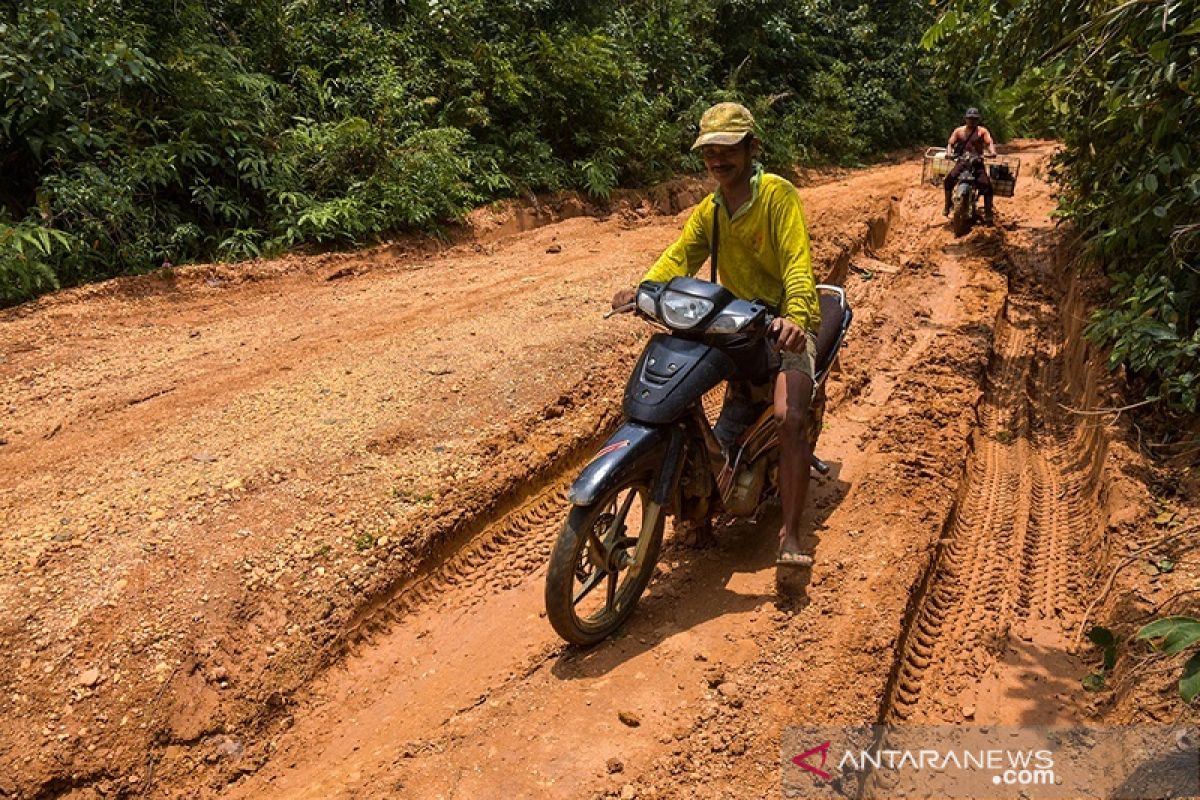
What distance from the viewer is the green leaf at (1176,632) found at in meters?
2.09

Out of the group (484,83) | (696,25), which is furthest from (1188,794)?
(696,25)

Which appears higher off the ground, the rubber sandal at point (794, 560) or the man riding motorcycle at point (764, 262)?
the man riding motorcycle at point (764, 262)

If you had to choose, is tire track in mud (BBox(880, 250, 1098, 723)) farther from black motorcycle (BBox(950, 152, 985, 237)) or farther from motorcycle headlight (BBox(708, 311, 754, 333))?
black motorcycle (BBox(950, 152, 985, 237))

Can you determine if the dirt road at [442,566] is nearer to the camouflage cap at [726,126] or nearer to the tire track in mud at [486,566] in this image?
the tire track in mud at [486,566]

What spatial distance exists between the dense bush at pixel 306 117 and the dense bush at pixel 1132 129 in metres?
5.80

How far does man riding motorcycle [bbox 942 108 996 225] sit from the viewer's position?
1015cm

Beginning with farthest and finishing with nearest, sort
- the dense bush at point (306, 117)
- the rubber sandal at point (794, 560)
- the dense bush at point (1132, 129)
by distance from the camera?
1. the dense bush at point (306, 117)
2. the dense bush at point (1132, 129)
3. the rubber sandal at point (794, 560)

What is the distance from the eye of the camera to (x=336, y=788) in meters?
2.75

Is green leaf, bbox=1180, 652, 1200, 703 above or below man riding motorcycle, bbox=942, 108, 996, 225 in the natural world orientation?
below

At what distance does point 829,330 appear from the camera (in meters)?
4.25

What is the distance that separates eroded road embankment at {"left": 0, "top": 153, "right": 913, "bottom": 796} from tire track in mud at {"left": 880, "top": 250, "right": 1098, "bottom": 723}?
96 centimetres

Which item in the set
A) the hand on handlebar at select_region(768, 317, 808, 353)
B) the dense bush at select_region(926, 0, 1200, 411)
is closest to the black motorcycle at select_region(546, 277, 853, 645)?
the hand on handlebar at select_region(768, 317, 808, 353)

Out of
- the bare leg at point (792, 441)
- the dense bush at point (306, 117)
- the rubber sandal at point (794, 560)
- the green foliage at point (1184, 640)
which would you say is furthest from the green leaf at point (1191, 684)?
the dense bush at point (306, 117)

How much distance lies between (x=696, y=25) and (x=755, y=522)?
1385cm
